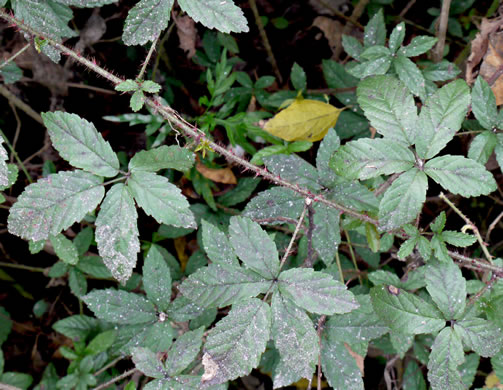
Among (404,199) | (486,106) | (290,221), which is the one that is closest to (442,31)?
(486,106)

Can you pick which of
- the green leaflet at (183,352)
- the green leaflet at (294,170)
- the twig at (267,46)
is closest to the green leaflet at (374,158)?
the green leaflet at (294,170)

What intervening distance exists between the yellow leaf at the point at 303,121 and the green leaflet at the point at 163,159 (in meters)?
0.85

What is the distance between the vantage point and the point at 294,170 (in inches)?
82.5

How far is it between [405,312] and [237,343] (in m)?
0.72

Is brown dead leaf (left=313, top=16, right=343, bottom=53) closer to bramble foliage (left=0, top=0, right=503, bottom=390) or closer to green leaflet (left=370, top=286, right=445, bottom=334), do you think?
bramble foliage (left=0, top=0, right=503, bottom=390)

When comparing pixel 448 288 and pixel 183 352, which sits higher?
pixel 448 288

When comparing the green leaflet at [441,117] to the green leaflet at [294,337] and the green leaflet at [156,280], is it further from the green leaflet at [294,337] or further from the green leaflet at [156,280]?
the green leaflet at [156,280]

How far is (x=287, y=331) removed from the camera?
1600mm

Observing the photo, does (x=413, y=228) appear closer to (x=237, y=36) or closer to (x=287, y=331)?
(x=287, y=331)

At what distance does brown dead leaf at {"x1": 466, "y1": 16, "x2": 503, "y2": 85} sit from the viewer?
8.35ft

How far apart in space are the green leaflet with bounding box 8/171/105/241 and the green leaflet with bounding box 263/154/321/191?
80 centimetres

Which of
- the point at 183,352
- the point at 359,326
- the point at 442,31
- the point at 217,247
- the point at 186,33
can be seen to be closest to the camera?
the point at 217,247

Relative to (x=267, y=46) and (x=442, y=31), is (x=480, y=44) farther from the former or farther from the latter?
(x=267, y=46)

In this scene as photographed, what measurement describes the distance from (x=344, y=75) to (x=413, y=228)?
1351 mm
